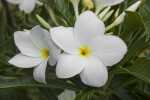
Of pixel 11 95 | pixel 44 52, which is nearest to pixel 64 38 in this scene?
pixel 44 52

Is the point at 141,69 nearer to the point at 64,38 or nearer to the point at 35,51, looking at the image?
the point at 64,38

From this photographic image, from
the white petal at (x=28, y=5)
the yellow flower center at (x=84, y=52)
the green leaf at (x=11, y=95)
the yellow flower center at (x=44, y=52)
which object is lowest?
the green leaf at (x=11, y=95)

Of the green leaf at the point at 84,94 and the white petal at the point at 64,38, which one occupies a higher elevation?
the white petal at the point at 64,38

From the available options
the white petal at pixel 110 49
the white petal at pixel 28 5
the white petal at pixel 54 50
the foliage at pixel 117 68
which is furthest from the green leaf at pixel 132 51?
the white petal at pixel 28 5

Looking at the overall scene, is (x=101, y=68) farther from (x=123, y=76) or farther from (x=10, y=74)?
(x=10, y=74)

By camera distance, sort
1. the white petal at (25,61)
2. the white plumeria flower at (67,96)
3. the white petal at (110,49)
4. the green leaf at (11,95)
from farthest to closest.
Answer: the white plumeria flower at (67,96) → the green leaf at (11,95) → the white petal at (25,61) → the white petal at (110,49)

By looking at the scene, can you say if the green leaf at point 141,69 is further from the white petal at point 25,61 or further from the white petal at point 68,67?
the white petal at point 25,61

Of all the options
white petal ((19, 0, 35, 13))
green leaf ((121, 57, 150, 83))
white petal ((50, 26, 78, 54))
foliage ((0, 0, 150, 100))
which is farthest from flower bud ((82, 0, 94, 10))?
white petal ((19, 0, 35, 13))
